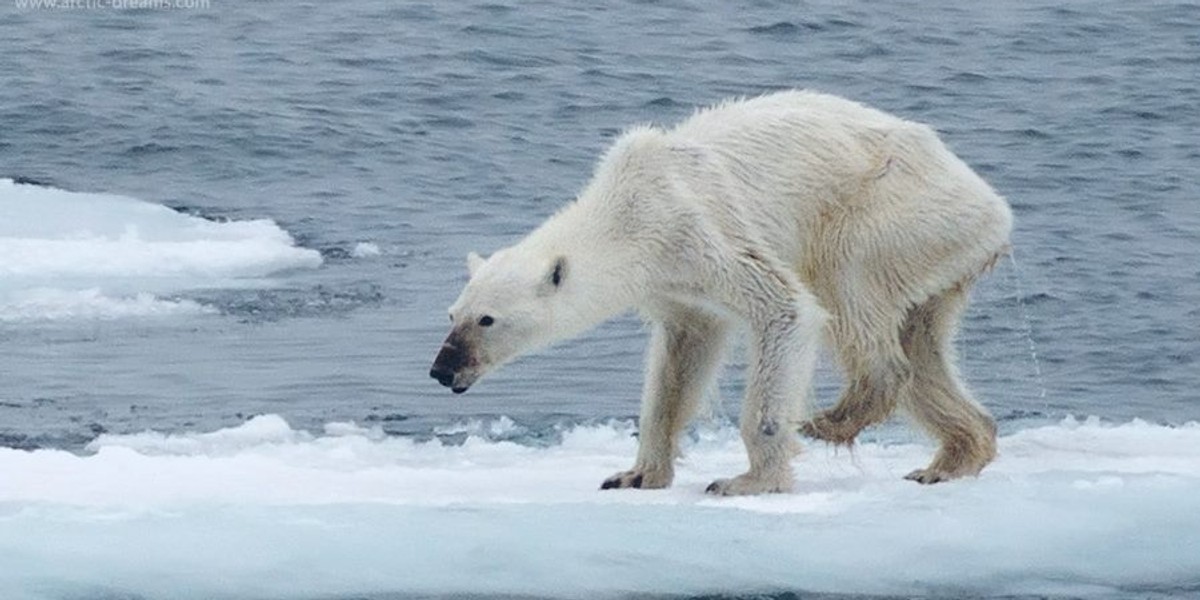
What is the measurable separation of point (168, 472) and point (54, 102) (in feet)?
40.9

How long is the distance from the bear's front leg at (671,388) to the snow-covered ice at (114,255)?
5.48 m

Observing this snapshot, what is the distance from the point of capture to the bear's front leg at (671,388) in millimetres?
9359

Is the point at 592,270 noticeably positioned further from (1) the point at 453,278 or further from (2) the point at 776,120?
(1) the point at 453,278

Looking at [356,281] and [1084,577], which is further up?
[356,281]

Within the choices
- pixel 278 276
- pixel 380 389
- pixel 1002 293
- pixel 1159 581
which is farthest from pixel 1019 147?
pixel 1159 581

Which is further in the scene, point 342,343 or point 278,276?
point 278,276

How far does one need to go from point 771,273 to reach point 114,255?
7697 millimetres

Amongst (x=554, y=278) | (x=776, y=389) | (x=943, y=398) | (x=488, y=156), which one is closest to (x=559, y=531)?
(x=554, y=278)

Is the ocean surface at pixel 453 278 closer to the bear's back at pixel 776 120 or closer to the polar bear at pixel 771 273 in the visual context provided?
the polar bear at pixel 771 273

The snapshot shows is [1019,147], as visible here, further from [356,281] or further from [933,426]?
[933,426]

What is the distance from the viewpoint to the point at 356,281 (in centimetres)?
1534

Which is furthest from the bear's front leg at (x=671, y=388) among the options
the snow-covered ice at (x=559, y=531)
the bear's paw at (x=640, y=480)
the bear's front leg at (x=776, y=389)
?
the bear's front leg at (x=776, y=389)

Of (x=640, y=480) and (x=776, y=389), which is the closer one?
(x=776, y=389)

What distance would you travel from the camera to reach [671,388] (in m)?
9.38
